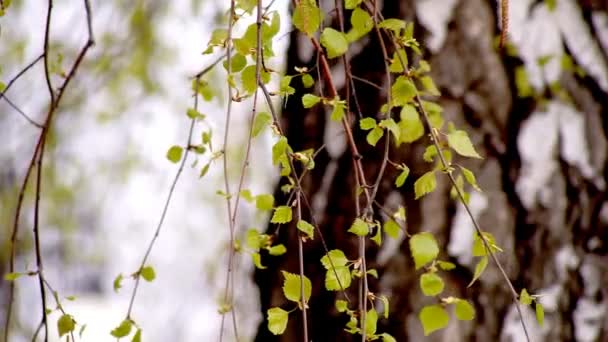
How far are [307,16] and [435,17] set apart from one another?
1.43 feet

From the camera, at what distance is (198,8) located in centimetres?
131

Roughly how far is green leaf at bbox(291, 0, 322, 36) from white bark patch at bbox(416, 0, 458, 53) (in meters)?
0.42

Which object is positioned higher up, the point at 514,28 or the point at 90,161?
the point at 90,161

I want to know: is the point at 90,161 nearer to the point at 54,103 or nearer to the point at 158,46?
the point at 158,46

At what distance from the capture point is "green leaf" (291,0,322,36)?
1.45ft

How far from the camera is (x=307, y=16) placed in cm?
44

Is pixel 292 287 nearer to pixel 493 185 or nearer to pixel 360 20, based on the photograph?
pixel 360 20

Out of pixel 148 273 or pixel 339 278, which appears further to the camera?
pixel 148 273

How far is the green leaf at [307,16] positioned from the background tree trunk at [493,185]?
350mm

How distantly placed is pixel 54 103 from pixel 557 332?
63cm

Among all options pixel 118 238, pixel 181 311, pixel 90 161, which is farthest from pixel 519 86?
pixel 118 238

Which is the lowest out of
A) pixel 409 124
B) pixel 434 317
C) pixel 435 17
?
pixel 434 317

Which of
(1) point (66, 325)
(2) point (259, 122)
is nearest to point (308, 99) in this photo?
(2) point (259, 122)

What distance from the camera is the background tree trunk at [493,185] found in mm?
817
